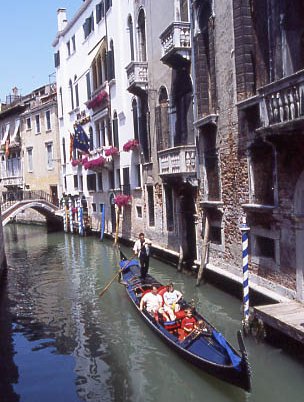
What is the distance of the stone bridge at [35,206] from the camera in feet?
75.4

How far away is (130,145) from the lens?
16.5 metres

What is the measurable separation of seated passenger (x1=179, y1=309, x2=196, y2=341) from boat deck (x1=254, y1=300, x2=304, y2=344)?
943 millimetres

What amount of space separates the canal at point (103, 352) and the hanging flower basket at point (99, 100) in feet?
28.8

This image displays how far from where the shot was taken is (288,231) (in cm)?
764

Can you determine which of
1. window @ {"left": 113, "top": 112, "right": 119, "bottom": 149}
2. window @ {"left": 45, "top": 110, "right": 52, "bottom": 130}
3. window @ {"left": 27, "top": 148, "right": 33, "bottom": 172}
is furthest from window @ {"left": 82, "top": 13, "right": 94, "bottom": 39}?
window @ {"left": 27, "top": 148, "right": 33, "bottom": 172}

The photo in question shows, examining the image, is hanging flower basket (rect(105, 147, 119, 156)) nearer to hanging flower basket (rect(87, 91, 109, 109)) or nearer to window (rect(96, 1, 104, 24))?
hanging flower basket (rect(87, 91, 109, 109))

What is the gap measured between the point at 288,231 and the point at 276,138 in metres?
1.47

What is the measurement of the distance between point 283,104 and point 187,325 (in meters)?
3.44

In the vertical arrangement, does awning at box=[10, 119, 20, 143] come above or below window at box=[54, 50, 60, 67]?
below

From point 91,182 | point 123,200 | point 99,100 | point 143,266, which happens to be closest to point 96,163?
point 99,100

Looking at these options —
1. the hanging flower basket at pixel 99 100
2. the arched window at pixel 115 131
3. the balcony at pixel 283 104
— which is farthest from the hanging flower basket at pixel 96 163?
the balcony at pixel 283 104

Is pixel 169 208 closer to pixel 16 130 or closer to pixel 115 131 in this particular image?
pixel 115 131

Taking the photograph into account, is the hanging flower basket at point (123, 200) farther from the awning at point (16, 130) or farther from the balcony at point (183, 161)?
the awning at point (16, 130)

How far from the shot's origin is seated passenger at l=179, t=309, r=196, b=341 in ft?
23.0
